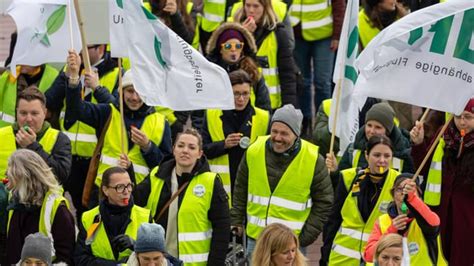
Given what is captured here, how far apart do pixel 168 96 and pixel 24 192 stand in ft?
5.31

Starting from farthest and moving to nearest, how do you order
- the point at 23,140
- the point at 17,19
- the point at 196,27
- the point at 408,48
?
the point at 196,27 → the point at 17,19 → the point at 23,140 → the point at 408,48

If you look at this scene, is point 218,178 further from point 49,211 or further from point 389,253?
point 389,253

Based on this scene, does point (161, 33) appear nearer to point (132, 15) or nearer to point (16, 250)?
point (132, 15)

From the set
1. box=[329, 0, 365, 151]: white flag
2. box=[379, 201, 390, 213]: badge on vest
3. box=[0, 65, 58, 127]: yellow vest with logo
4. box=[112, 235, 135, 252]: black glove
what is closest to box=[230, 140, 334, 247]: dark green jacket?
box=[379, 201, 390, 213]: badge on vest

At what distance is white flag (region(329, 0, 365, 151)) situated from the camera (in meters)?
15.5

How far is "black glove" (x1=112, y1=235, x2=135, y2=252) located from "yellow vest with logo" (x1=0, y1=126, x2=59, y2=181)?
153 centimetres

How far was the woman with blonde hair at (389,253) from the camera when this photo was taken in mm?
13062

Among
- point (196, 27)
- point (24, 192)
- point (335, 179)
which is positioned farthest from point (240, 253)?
point (196, 27)

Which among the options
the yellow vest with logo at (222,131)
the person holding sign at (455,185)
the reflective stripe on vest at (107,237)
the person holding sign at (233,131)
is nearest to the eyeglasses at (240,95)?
the person holding sign at (233,131)

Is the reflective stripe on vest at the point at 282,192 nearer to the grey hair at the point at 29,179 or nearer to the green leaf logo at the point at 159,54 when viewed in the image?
the green leaf logo at the point at 159,54

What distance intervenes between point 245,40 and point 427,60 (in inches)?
123

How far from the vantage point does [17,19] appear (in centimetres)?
1600

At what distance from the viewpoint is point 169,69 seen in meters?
15.1

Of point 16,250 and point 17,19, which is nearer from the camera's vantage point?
point 16,250
